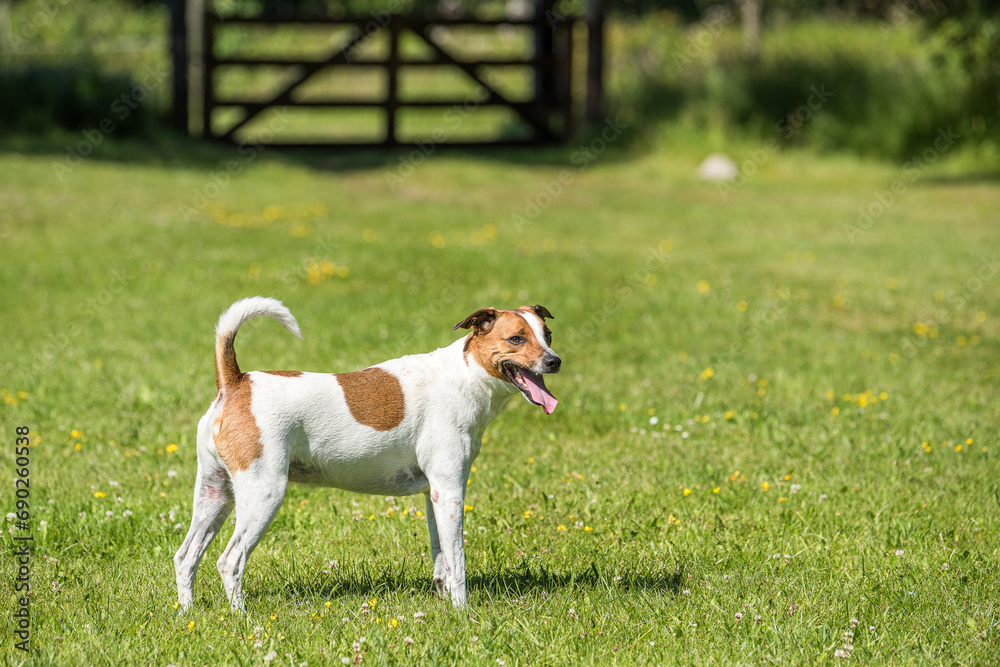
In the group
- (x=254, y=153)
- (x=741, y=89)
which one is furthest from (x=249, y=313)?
(x=741, y=89)

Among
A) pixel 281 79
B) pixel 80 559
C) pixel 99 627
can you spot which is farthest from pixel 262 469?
pixel 281 79

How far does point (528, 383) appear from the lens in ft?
13.0

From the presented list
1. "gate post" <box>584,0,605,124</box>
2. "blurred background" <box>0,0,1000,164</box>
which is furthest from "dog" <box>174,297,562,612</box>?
"gate post" <box>584,0,605,124</box>

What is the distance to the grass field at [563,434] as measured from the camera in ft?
12.9

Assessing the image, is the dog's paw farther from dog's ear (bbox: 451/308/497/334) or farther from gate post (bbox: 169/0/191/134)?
gate post (bbox: 169/0/191/134)

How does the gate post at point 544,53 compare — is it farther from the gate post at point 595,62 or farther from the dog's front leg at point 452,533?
the dog's front leg at point 452,533

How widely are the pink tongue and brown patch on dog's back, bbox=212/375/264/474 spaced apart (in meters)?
1.00

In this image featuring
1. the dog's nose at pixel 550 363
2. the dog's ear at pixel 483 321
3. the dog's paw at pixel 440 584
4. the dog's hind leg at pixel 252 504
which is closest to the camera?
the dog's hind leg at pixel 252 504

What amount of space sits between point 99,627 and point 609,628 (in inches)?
74.3

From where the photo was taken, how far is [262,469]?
3.76 metres

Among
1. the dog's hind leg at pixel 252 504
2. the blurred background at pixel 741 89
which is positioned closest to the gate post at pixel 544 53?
the blurred background at pixel 741 89

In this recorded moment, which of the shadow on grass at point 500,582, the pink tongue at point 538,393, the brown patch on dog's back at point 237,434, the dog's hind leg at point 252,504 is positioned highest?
the pink tongue at point 538,393

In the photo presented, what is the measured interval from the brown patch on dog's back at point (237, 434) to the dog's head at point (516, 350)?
32.1 inches

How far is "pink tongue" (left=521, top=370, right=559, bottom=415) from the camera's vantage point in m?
3.91
